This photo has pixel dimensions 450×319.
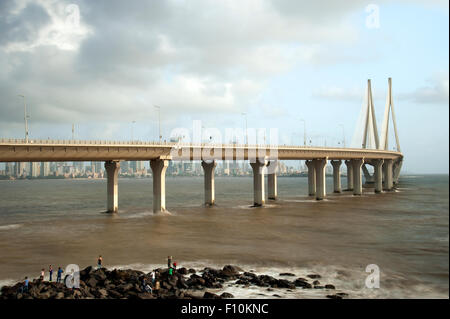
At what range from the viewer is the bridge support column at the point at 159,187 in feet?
197

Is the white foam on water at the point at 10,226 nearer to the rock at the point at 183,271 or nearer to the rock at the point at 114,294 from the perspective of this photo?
the rock at the point at 183,271

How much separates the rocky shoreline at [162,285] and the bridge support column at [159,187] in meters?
35.8

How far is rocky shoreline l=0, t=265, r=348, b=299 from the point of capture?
64.7 feet

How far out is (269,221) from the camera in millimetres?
50500

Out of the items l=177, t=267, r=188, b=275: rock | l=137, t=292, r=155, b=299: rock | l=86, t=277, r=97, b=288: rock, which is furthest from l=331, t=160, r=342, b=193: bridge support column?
l=137, t=292, r=155, b=299: rock

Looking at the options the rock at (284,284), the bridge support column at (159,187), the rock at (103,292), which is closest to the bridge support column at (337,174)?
the bridge support column at (159,187)

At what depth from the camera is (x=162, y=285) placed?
71.1 ft

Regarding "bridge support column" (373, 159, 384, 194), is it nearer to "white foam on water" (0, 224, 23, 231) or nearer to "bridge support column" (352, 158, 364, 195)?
"bridge support column" (352, 158, 364, 195)

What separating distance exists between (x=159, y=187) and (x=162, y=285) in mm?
39970

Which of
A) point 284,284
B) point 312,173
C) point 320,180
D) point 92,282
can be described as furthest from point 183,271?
point 312,173

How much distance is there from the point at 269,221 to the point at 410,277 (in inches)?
1083

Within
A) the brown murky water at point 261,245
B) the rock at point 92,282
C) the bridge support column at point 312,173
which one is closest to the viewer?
the rock at point 92,282
